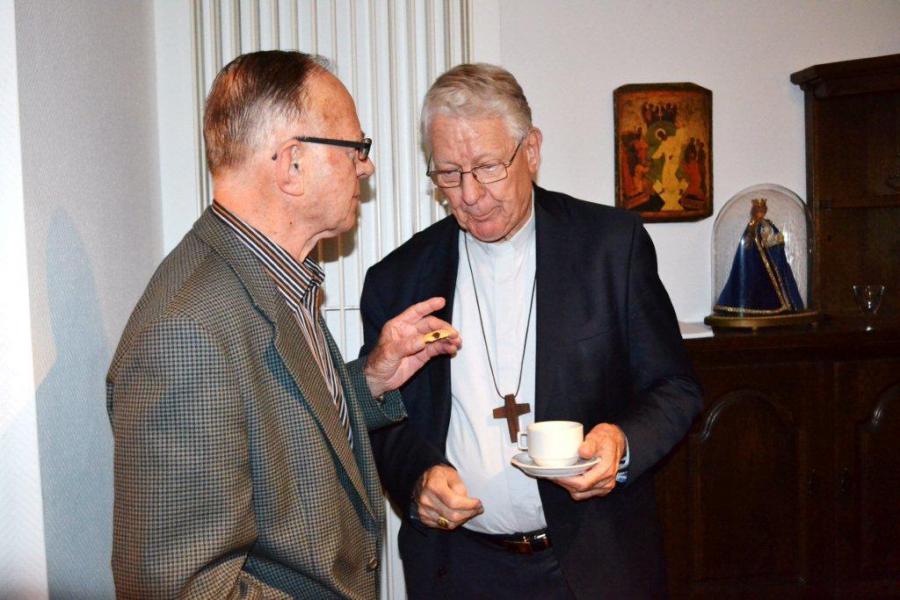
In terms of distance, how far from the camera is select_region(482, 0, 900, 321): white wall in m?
3.15

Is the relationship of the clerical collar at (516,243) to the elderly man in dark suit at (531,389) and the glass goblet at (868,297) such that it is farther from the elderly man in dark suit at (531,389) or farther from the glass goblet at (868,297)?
the glass goblet at (868,297)

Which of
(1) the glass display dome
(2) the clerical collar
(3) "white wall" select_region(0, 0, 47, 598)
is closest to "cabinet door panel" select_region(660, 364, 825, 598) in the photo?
(1) the glass display dome

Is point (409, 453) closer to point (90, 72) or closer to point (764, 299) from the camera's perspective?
point (90, 72)

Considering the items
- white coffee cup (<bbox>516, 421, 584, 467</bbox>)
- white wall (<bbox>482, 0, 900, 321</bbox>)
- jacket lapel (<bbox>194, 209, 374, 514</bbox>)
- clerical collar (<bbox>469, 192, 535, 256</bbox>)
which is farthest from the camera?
white wall (<bbox>482, 0, 900, 321</bbox>)

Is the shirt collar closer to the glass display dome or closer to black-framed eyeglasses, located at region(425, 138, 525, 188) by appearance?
black-framed eyeglasses, located at region(425, 138, 525, 188)

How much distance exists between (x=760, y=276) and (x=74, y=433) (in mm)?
2271

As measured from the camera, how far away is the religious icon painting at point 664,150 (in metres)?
3.16

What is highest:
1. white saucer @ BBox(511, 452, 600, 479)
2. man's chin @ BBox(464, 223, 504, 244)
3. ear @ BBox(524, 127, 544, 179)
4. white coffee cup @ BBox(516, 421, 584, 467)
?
ear @ BBox(524, 127, 544, 179)

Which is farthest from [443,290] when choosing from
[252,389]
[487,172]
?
[252,389]

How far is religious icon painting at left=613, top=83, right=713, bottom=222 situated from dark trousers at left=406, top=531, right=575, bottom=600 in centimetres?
156

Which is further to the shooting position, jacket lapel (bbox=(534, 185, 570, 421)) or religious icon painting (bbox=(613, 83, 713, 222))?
religious icon painting (bbox=(613, 83, 713, 222))

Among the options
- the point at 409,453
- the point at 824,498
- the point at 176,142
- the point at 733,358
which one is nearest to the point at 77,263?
the point at 409,453

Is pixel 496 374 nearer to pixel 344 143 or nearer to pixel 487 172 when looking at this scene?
pixel 487 172

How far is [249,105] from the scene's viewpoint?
1.48m
